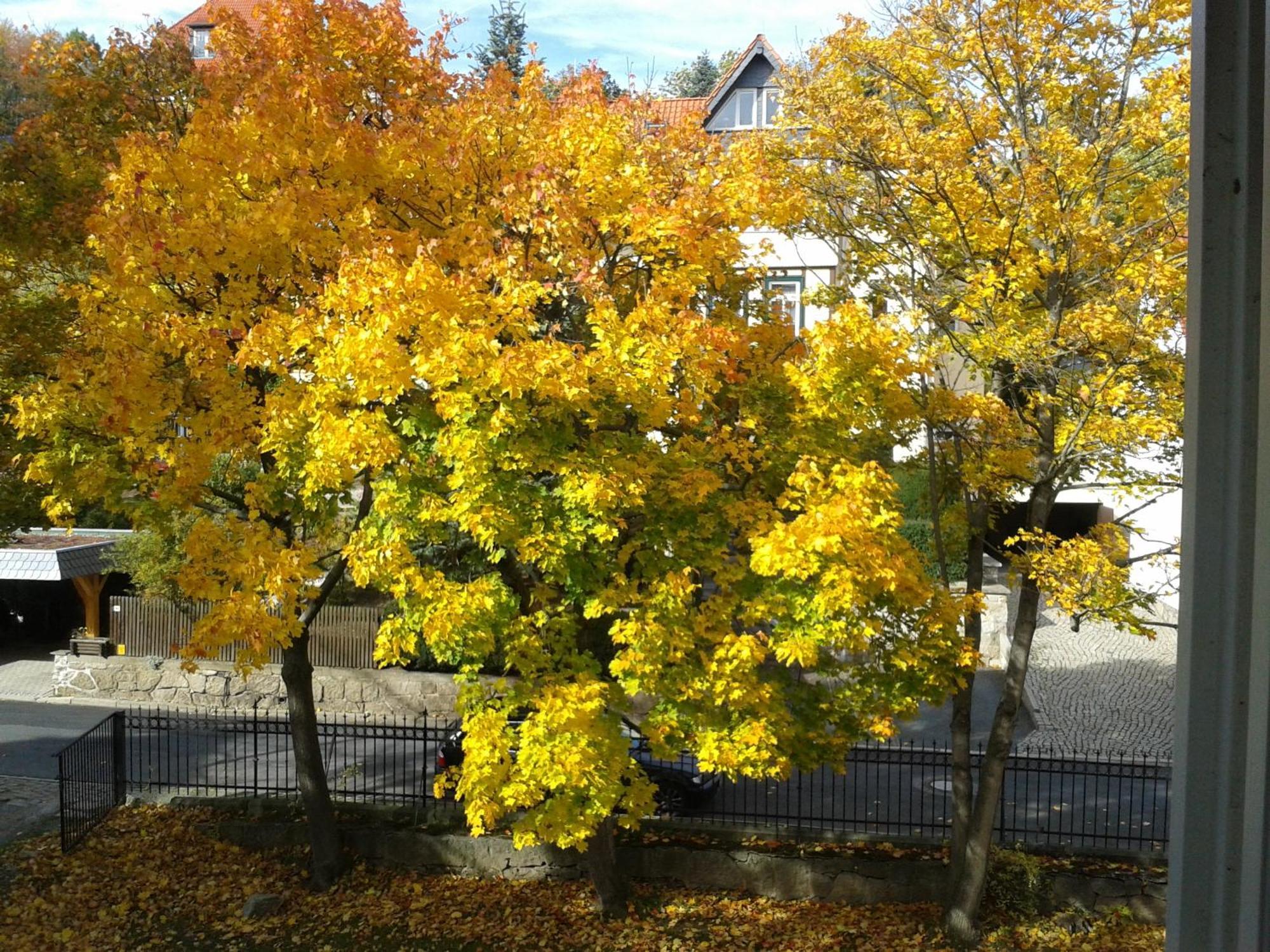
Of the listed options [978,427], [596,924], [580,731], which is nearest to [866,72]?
[978,427]

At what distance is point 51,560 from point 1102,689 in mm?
20368

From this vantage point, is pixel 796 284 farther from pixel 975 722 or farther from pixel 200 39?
pixel 200 39

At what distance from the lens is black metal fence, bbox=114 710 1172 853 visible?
12.6 metres

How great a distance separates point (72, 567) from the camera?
22.1 metres

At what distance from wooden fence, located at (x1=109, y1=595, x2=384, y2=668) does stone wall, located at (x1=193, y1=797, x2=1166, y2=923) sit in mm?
7394

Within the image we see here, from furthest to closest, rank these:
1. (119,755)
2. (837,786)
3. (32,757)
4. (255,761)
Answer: (32,757) < (837,786) < (119,755) < (255,761)

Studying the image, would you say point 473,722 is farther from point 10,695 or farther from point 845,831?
point 10,695

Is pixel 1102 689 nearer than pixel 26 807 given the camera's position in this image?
No

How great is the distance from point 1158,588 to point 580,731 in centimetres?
569

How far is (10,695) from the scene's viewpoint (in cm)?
2064

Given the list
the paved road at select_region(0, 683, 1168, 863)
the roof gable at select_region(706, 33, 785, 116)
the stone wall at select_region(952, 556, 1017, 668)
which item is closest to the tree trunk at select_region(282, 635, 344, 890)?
the paved road at select_region(0, 683, 1168, 863)

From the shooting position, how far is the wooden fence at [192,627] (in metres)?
20.1

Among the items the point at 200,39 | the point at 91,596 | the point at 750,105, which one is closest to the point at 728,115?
the point at 750,105

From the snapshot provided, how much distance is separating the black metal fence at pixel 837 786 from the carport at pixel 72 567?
526cm
